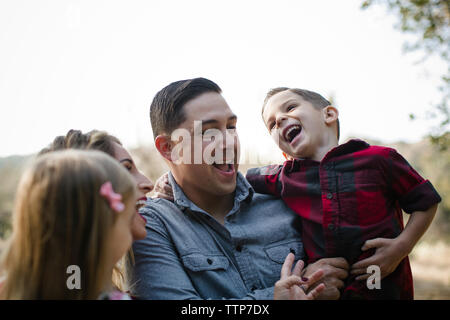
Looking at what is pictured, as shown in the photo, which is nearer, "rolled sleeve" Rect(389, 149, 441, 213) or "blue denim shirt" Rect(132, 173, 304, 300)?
"blue denim shirt" Rect(132, 173, 304, 300)

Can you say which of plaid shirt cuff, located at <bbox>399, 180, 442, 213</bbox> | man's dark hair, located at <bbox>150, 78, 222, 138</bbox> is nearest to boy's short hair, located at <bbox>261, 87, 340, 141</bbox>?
man's dark hair, located at <bbox>150, 78, 222, 138</bbox>

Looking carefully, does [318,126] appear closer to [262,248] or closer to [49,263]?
[262,248]

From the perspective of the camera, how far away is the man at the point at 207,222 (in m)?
1.92

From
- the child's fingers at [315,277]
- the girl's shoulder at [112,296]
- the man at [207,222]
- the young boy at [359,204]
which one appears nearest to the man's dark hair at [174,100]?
the man at [207,222]

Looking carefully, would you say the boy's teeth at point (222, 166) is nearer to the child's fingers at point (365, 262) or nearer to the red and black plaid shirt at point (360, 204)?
the red and black plaid shirt at point (360, 204)

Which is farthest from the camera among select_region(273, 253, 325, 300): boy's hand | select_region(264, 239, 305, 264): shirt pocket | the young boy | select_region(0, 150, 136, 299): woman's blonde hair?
select_region(264, 239, 305, 264): shirt pocket

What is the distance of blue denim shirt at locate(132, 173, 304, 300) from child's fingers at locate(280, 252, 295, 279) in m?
0.11

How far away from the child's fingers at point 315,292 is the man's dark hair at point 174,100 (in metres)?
1.17

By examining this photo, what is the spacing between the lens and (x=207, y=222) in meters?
2.19

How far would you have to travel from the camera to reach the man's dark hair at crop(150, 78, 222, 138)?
226 cm

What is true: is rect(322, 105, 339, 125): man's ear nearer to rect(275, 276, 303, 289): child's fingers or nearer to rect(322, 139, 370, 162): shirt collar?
rect(322, 139, 370, 162): shirt collar

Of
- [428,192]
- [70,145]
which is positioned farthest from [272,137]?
[70,145]
